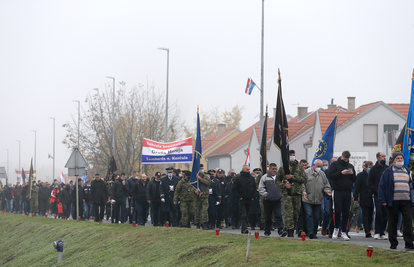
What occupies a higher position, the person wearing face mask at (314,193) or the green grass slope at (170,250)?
the person wearing face mask at (314,193)

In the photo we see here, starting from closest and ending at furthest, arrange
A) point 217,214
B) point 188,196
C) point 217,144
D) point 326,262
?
1. point 326,262
2. point 188,196
3. point 217,214
4. point 217,144

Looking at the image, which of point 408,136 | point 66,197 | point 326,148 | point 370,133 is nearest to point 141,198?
point 326,148

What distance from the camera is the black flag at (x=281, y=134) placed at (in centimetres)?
1340

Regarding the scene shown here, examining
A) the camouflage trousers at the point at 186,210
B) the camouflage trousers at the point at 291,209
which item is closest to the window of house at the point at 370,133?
the camouflage trousers at the point at 186,210

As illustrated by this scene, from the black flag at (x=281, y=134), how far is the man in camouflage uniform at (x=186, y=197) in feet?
16.3

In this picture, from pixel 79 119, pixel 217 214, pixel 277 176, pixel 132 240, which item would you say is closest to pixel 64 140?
pixel 79 119

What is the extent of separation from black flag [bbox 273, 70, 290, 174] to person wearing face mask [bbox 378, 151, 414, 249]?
2547 mm

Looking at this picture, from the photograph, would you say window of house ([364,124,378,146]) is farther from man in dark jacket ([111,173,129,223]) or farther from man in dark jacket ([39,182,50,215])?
man in dark jacket ([111,173,129,223])

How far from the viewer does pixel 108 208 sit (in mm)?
25969

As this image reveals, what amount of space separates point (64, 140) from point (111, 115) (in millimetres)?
5399

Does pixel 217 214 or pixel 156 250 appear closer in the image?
pixel 156 250

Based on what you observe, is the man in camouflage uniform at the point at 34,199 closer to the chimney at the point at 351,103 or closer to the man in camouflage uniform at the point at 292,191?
the man in camouflage uniform at the point at 292,191

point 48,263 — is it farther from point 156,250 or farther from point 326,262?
point 326,262

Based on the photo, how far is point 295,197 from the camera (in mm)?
13766
